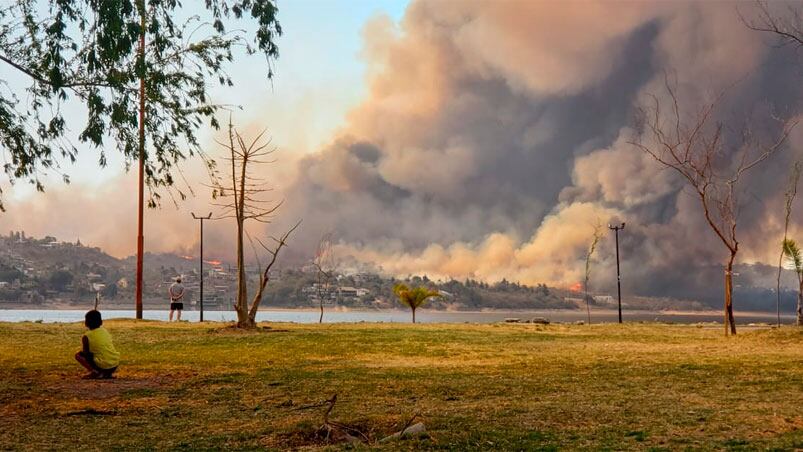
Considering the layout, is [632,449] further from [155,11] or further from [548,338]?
[548,338]

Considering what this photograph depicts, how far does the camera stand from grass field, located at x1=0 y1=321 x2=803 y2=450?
8906 mm

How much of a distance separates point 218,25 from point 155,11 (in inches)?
64.8

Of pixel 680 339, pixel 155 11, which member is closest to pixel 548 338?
pixel 680 339

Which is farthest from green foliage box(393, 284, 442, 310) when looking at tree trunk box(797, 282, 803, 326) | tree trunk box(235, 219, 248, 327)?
tree trunk box(797, 282, 803, 326)

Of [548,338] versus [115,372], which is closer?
[115,372]

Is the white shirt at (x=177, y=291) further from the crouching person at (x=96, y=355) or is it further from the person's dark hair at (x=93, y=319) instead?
the person's dark hair at (x=93, y=319)

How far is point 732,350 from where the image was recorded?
22.0m

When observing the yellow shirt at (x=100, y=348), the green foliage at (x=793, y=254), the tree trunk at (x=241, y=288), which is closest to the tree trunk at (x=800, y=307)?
the green foliage at (x=793, y=254)

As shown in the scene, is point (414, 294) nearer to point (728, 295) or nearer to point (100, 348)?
point (728, 295)

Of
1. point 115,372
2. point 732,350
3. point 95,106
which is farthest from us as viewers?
point 732,350

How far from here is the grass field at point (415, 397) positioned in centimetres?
891

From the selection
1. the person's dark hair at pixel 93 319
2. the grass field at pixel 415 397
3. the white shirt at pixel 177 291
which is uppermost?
the white shirt at pixel 177 291

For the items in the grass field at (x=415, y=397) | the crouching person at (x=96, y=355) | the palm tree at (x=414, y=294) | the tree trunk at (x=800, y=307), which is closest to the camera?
the grass field at (x=415, y=397)

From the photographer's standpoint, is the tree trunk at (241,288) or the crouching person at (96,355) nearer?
the crouching person at (96,355)
